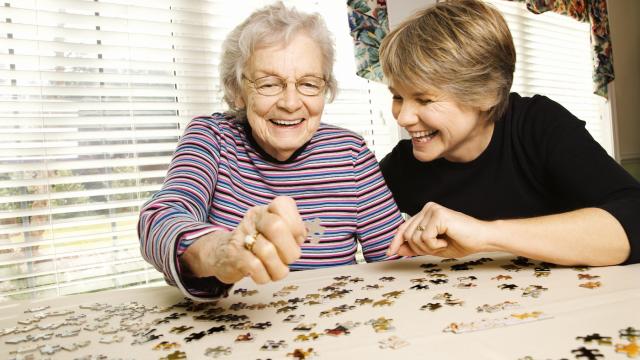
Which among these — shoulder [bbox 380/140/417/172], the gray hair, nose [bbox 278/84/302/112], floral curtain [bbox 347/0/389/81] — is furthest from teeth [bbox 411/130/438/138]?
floral curtain [bbox 347/0/389/81]

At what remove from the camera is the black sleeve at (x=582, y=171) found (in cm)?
139

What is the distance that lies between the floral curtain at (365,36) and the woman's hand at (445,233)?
89.7 inches

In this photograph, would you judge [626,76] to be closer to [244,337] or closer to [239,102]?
[239,102]

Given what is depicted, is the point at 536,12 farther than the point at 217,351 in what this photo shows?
Yes

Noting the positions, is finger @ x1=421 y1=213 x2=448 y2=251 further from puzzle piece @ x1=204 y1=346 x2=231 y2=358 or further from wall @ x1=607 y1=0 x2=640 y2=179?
wall @ x1=607 y1=0 x2=640 y2=179

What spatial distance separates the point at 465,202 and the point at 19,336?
1.67m

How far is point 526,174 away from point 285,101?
1025mm

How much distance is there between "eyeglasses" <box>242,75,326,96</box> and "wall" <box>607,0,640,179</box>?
597cm

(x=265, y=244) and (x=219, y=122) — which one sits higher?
(x=219, y=122)

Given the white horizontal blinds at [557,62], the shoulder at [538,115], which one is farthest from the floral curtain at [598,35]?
the shoulder at [538,115]

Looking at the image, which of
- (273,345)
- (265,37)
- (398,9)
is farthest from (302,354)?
(398,9)

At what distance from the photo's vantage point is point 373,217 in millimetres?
1935

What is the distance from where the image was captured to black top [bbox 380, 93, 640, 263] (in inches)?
61.4

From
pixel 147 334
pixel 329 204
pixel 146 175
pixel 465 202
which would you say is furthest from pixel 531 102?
pixel 146 175
